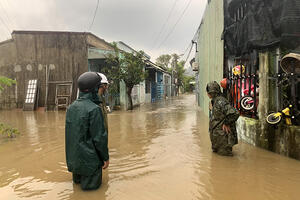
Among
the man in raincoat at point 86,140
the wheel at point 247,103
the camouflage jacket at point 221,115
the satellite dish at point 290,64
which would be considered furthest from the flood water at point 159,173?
the satellite dish at point 290,64

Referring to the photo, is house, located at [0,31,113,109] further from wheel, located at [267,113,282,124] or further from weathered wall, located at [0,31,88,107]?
wheel, located at [267,113,282,124]

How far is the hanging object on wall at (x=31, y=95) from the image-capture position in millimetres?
13914

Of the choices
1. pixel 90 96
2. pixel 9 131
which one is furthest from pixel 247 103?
pixel 9 131

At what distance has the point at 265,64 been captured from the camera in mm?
4633

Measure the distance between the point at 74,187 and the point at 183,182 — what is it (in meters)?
1.55

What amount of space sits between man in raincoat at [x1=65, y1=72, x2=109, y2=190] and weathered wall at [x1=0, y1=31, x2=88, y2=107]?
11.7 metres

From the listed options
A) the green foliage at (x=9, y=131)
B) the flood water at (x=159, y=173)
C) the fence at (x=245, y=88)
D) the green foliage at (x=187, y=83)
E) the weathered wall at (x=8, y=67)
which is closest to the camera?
the flood water at (x=159, y=173)

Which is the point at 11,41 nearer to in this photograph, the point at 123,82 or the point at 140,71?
the point at 123,82

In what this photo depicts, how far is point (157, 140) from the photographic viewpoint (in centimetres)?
590

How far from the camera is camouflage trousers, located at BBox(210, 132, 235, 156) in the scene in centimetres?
420

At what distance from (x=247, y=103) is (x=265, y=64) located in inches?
39.7

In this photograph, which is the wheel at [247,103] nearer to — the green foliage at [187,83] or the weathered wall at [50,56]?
the weathered wall at [50,56]

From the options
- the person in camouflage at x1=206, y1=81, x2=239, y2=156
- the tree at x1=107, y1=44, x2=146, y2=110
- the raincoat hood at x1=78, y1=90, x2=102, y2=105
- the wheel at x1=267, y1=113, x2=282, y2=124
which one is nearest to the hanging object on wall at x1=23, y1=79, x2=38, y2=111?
the tree at x1=107, y1=44, x2=146, y2=110

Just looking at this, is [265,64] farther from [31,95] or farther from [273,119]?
[31,95]
